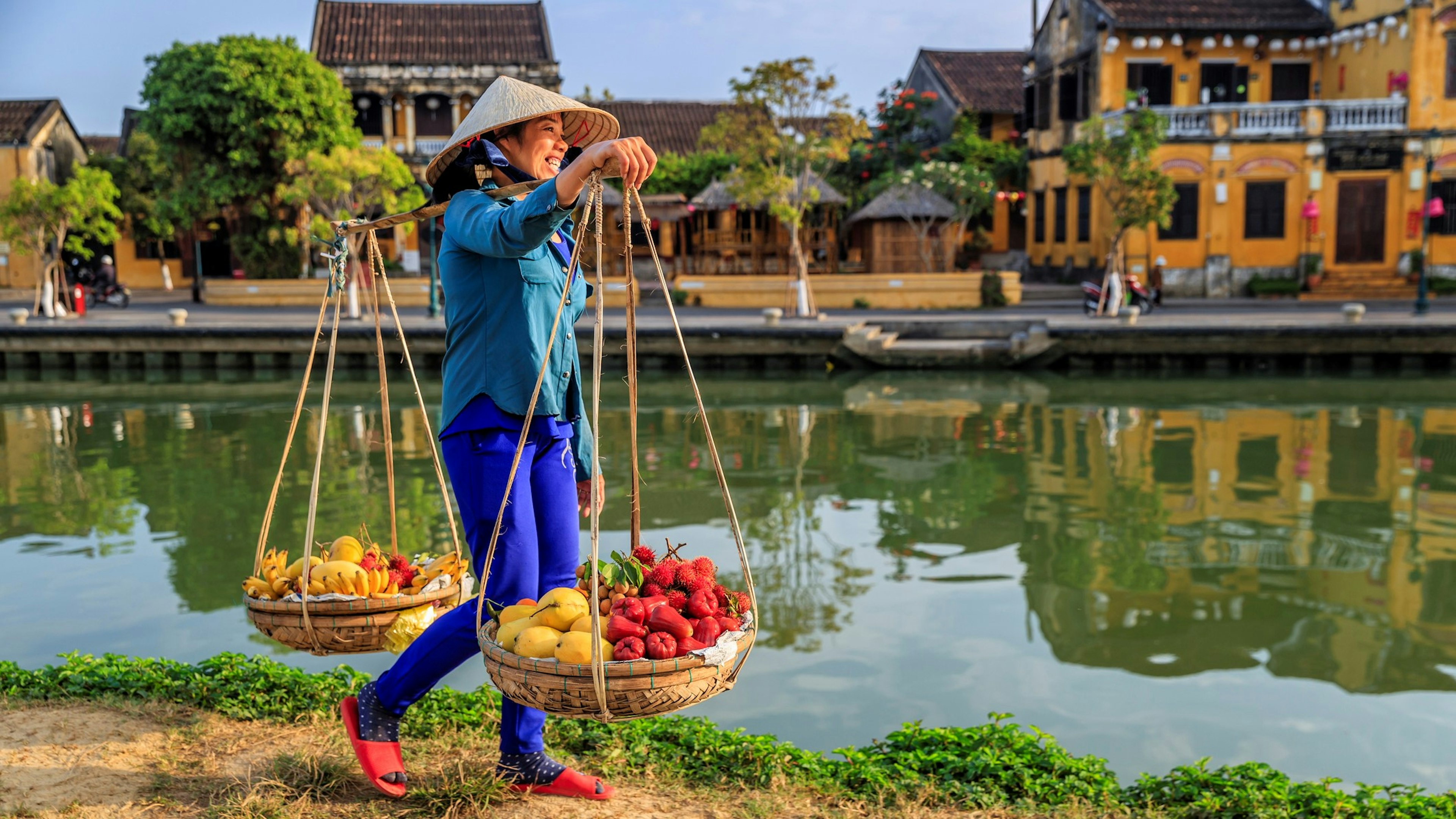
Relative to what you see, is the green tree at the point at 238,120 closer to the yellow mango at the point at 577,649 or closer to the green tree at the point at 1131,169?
the green tree at the point at 1131,169

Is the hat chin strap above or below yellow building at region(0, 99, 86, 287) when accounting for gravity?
below

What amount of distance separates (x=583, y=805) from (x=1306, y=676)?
288 centimetres

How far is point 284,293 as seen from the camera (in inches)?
853

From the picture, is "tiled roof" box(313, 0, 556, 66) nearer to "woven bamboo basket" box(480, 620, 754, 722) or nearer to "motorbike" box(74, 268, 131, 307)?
"motorbike" box(74, 268, 131, 307)

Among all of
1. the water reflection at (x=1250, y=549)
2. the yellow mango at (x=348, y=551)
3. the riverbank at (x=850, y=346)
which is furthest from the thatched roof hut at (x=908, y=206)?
the yellow mango at (x=348, y=551)

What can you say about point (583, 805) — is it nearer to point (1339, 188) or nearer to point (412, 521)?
point (412, 521)

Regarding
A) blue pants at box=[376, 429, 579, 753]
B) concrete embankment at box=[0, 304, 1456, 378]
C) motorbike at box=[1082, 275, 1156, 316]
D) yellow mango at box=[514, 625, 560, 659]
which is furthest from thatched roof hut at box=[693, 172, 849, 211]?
yellow mango at box=[514, 625, 560, 659]

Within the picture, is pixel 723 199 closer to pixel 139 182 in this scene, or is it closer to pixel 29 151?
pixel 139 182

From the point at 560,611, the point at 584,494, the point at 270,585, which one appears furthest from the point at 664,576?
the point at 270,585

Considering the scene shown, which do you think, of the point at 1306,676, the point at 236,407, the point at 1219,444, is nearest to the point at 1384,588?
the point at 1306,676

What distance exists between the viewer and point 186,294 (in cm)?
2644

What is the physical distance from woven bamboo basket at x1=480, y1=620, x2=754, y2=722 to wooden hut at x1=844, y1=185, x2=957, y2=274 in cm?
1994

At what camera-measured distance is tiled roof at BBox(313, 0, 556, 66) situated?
27.3 metres

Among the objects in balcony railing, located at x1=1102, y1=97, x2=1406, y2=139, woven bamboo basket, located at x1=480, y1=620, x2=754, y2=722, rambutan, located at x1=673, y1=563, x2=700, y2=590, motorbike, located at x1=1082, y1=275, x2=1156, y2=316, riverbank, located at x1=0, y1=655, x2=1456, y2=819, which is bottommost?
riverbank, located at x1=0, y1=655, x2=1456, y2=819
